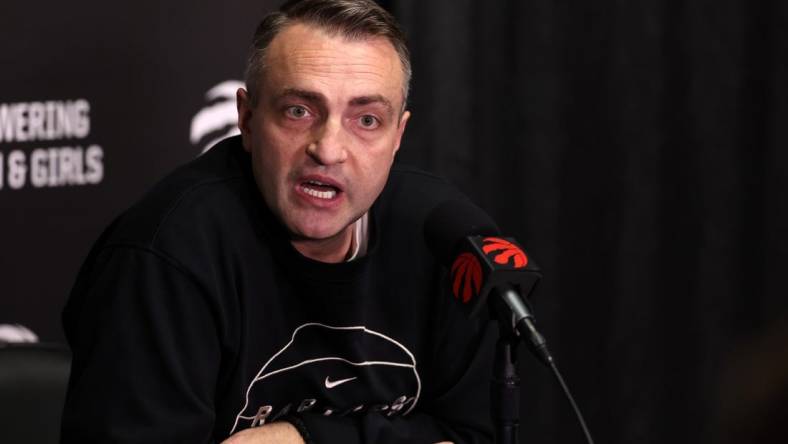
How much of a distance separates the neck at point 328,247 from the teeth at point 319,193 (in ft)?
0.38

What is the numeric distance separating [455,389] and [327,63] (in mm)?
605

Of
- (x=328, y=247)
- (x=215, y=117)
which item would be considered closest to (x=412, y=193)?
(x=328, y=247)

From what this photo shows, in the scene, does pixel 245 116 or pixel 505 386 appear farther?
pixel 245 116

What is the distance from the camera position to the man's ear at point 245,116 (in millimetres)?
1789

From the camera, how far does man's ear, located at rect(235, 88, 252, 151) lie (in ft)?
5.87

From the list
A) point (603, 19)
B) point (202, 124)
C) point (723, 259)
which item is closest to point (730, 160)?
point (723, 259)

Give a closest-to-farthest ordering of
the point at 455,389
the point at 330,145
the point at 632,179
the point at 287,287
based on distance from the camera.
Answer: the point at 330,145
the point at 287,287
the point at 455,389
the point at 632,179

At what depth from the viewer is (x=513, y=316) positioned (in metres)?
1.32

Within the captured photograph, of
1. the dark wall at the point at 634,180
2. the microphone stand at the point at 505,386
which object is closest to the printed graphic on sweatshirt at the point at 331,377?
the microphone stand at the point at 505,386

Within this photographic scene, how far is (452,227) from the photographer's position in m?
1.53

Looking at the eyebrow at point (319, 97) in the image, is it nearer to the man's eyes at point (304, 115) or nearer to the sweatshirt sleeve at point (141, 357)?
the man's eyes at point (304, 115)

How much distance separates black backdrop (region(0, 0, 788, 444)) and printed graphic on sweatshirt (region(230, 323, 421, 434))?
1399mm

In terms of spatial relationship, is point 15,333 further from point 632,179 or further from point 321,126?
point 632,179

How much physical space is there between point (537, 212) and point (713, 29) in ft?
2.39
